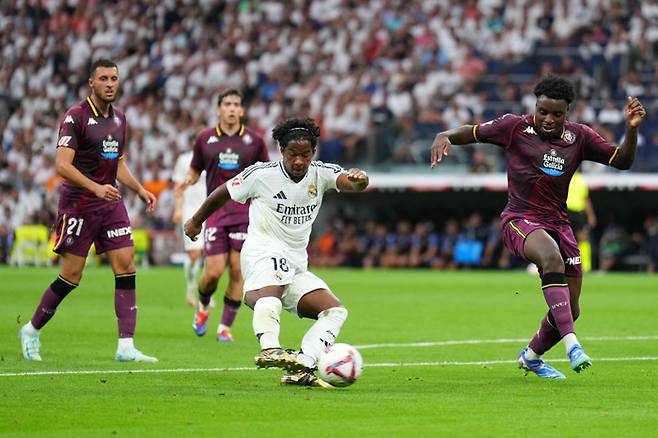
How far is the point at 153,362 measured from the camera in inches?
464

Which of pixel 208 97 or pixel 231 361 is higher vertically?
pixel 208 97

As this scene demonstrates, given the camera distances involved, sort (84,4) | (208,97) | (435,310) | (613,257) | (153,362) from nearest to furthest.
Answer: (153,362), (435,310), (613,257), (208,97), (84,4)

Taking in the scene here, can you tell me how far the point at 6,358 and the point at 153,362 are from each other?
1.40 metres

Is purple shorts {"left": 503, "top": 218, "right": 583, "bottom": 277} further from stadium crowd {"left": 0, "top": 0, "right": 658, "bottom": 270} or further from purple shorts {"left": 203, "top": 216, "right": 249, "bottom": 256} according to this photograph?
stadium crowd {"left": 0, "top": 0, "right": 658, "bottom": 270}

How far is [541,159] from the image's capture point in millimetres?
10844

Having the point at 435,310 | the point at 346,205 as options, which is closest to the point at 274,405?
the point at 435,310

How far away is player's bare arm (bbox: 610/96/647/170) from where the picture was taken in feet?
34.1

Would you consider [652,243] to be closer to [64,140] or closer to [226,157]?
[226,157]

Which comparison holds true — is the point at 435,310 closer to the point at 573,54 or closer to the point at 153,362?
the point at 153,362

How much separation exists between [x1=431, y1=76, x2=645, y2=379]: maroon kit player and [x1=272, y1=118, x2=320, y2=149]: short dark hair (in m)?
1.05

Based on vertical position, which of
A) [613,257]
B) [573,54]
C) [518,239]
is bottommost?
[613,257]

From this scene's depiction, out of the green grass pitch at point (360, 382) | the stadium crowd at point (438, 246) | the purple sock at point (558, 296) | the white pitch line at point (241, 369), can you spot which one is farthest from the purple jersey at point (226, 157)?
the stadium crowd at point (438, 246)

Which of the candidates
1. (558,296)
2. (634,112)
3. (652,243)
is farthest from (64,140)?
(652,243)

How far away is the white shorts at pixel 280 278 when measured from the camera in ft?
33.3
